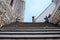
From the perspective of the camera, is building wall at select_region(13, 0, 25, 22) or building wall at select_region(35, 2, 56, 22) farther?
building wall at select_region(35, 2, 56, 22)

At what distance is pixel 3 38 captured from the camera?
200 cm

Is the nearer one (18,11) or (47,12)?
(18,11)

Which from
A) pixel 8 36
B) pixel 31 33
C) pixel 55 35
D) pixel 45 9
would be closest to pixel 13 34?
pixel 8 36

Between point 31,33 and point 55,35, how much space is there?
34 cm

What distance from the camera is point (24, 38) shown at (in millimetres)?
2014

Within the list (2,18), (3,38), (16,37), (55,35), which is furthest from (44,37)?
(2,18)

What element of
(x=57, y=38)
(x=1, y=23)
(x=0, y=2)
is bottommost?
(x=57, y=38)

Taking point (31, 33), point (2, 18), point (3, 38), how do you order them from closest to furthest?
point (3, 38), point (31, 33), point (2, 18)

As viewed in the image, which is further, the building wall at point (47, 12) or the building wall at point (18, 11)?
the building wall at point (47, 12)

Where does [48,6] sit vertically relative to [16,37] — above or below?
above

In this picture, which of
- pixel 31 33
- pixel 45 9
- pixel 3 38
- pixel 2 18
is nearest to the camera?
pixel 3 38

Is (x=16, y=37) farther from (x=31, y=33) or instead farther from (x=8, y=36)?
(x=31, y=33)

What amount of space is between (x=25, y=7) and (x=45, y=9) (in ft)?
3.63

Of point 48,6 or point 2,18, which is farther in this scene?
point 48,6
